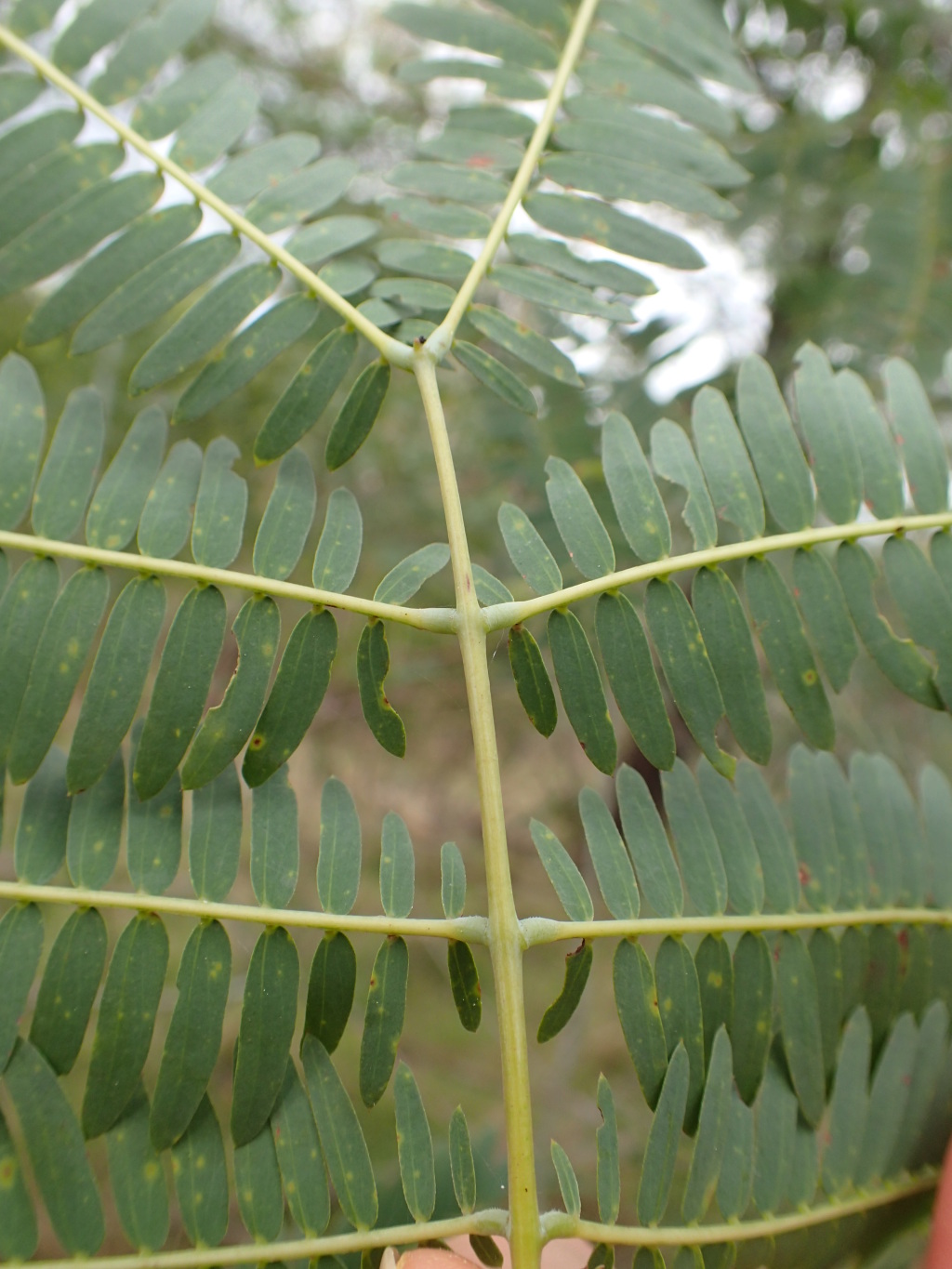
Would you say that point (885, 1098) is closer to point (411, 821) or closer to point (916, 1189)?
point (916, 1189)

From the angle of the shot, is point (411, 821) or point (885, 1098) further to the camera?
point (411, 821)

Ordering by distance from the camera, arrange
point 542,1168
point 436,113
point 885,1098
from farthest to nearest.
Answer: point 436,113
point 542,1168
point 885,1098

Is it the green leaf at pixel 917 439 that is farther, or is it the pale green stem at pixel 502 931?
the green leaf at pixel 917 439

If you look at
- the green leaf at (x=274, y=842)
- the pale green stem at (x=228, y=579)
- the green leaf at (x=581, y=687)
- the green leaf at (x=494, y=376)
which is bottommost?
the green leaf at (x=274, y=842)

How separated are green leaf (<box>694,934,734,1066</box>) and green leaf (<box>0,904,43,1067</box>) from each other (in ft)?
1.48

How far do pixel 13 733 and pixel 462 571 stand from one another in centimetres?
31

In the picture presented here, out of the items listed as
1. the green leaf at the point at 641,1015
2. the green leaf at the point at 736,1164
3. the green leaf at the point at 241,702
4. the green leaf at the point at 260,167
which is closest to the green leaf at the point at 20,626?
the green leaf at the point at 241,702

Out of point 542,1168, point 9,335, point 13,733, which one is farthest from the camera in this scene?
point 9,335

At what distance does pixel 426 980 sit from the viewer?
1890mm

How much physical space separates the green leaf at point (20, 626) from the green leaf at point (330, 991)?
0.81ft

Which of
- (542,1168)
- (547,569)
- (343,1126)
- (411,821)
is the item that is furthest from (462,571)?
(411,821)

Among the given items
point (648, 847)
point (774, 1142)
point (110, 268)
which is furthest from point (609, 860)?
point (110, 268)

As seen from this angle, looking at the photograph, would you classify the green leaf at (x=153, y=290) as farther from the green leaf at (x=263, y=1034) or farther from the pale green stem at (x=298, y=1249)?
the pale green stem at (x=298, y=1249)

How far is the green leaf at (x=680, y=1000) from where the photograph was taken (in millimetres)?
622
